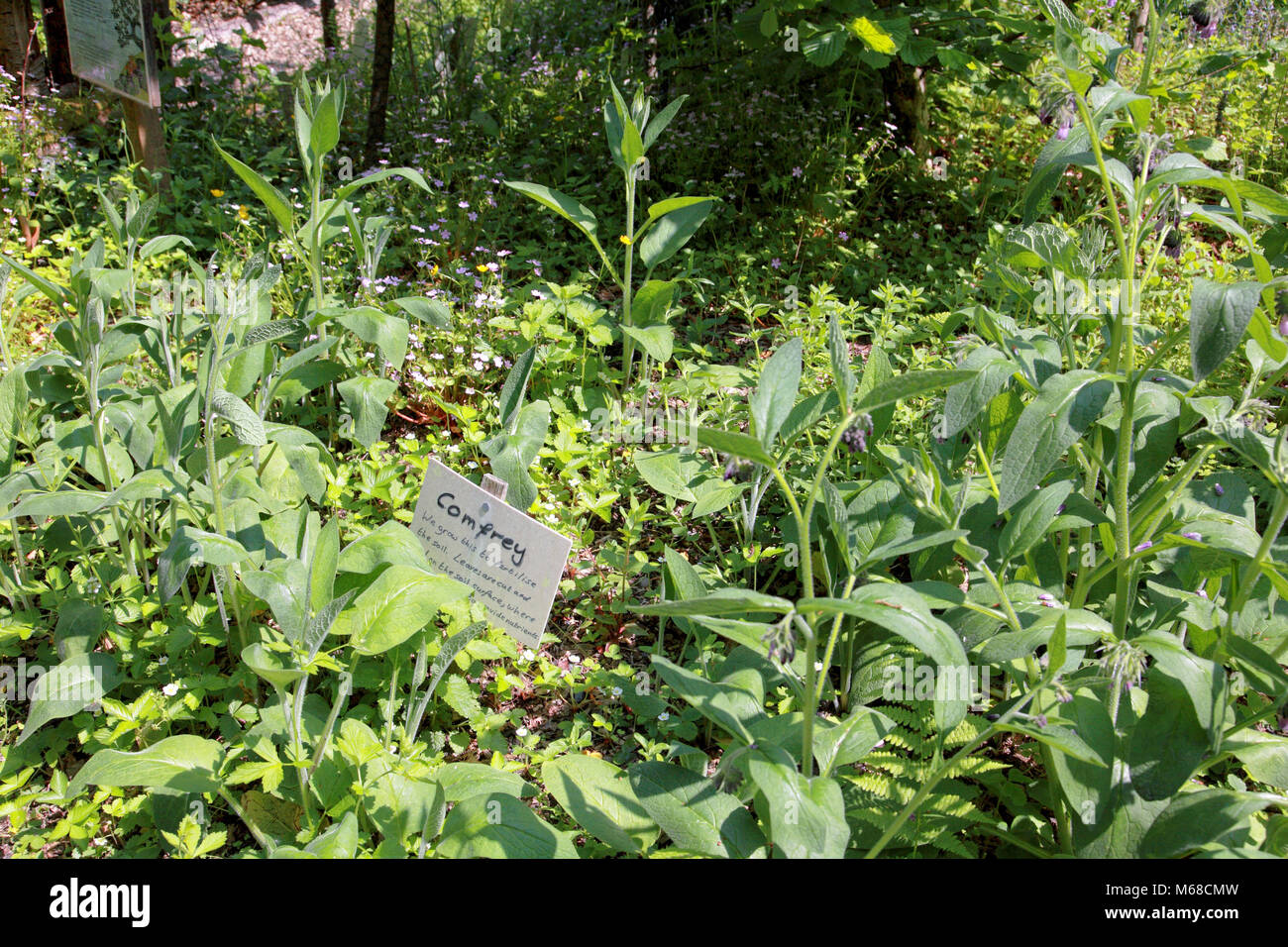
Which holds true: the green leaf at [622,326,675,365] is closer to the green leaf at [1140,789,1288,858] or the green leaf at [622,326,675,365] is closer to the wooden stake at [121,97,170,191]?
the green leaf at [1140,789,1288,858]

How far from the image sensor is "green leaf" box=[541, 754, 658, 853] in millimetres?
1659

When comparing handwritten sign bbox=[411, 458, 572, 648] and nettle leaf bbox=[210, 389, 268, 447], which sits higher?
nettle leaf bbox=[210, 389, 268, 447]

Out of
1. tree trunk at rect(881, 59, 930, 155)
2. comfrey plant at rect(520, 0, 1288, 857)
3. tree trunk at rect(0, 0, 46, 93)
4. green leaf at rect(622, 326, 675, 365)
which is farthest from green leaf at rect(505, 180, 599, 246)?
tree trunk at rect(0, 0, 46, 93)

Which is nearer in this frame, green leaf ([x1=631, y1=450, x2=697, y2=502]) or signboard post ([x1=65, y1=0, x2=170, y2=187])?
green leaf ([x1=631, y1=450, x2=697, y2=502])

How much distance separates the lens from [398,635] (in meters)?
1.88

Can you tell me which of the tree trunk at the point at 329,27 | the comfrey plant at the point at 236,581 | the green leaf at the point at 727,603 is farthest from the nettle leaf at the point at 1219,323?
the tree trunk at the point at 329,27

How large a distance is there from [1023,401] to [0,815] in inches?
97.6

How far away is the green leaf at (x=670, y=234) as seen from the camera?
3068 mm

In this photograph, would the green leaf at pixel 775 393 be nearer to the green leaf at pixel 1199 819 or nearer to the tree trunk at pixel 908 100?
the green leaf at pixel 1199 819

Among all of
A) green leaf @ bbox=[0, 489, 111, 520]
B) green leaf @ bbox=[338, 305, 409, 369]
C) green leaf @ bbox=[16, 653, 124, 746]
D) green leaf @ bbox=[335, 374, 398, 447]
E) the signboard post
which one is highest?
the signboard post

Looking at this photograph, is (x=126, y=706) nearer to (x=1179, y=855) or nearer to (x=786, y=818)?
(x=786, y=818)

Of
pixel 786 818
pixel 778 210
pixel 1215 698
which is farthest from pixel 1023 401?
pixel 778 210

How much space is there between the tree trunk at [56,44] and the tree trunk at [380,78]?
1824 mm

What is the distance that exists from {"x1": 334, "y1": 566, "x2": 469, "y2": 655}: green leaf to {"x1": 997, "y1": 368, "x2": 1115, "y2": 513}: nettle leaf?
1095mm
